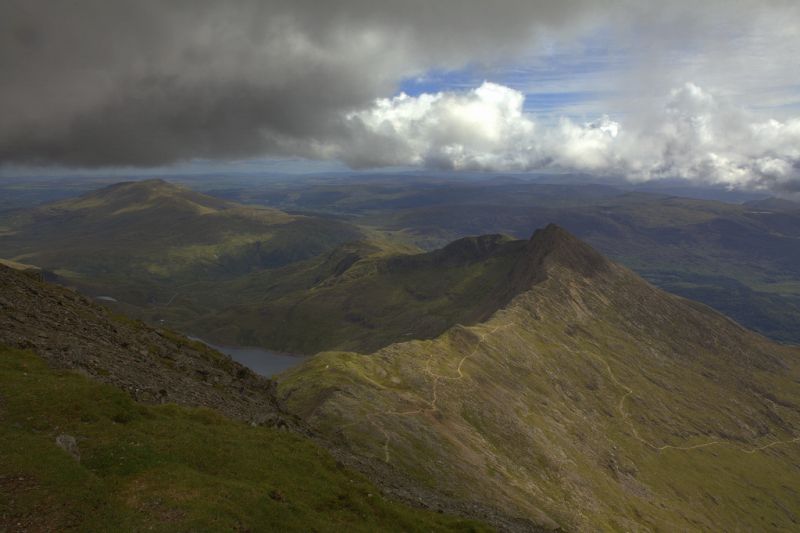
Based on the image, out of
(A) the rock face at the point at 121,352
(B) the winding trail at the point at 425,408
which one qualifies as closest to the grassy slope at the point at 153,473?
(A) the rock face at the point at 121,352

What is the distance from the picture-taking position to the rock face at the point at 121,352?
6078 centimetres

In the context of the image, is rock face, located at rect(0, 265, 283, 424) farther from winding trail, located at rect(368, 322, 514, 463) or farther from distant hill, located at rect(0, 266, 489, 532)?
winding trail, located at rect(368, 322, 514, 463)

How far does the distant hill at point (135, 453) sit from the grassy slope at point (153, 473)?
118mm

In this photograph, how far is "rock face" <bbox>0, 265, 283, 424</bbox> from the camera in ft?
199

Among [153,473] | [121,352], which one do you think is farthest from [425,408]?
[153,473]

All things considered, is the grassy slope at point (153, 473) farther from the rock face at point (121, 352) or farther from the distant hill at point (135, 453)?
the rock face at point (121, 352)

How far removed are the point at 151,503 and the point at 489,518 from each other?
193 feet

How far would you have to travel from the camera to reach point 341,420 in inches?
4865

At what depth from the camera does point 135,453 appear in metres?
42.3

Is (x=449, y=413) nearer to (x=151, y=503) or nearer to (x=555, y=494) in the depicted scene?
(x=555, y=494)

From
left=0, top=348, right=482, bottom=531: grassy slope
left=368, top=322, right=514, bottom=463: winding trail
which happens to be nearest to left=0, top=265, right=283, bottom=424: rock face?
left=0, top=348, right=482, bottom=531: grassy slope

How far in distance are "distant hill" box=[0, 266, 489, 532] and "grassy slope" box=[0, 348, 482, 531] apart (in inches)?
4.6

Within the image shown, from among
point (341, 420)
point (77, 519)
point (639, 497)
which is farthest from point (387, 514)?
point (639, 497)

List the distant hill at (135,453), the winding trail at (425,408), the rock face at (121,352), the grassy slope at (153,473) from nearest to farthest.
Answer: the grassy slope at (153,473) < the distant hill at (135,453) < the rock face at (121,352) < the winding trail at (425,408)
